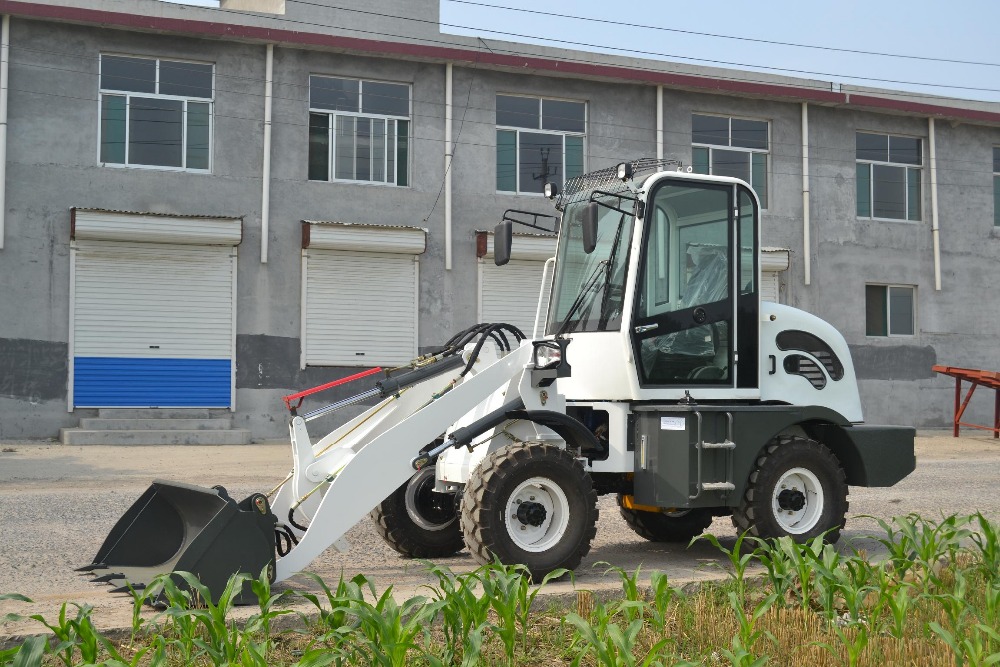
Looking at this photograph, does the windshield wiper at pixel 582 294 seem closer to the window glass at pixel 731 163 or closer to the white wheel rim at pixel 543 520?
the white wheel rim at pixel 543 520

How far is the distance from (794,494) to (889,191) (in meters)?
21.2

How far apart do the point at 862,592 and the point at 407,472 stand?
285 centimetres

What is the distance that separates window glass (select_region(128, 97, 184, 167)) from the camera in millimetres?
21703

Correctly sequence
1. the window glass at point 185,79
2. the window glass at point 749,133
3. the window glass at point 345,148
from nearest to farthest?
the window glass at point 185,79, the window glass at point 345,148, the window glass at point 749,133

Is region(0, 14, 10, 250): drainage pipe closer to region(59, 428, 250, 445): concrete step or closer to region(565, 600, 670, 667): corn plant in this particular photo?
region(59, 428, 250, 445): concrete step

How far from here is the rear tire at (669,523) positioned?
32.0 feet

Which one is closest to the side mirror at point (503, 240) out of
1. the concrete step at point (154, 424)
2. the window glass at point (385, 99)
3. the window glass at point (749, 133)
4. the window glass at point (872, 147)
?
the concrete step at point (154, 424)

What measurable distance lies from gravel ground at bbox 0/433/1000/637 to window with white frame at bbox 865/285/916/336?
19.4 ft

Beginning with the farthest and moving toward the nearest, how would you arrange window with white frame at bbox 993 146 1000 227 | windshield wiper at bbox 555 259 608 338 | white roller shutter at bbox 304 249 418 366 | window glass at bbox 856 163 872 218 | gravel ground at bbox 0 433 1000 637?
window with white frame at bbox 993 146 1000 227
window glass at bbox 856 163 872 218
white roller shutter at bbox 304 249 418 366
windshield wiper at bbox 555 259 608 338
gravel ground at bbox 0 433 1000 637

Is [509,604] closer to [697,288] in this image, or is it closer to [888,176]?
[697,288]

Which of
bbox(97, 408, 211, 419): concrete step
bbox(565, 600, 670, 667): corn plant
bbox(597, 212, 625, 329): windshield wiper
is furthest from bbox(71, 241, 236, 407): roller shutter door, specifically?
bbox(565, 600, 670, 667): corn plant

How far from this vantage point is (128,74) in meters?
21.7

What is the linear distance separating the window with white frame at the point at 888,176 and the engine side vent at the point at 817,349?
1944 cm

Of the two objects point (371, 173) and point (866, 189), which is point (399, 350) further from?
point (866, 189)
